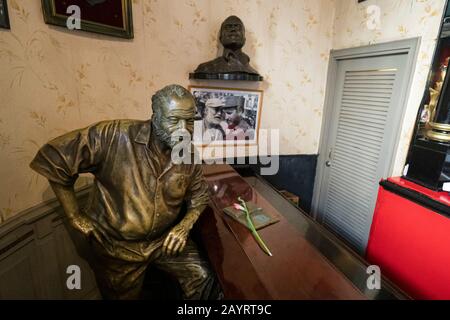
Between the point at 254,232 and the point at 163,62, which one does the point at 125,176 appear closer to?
the point at 254,232

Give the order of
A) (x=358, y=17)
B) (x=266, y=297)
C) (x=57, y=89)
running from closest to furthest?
(x=266, y=297) → (x=57, y=89) → (x=358, y=17)

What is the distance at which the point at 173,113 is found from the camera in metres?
0.90

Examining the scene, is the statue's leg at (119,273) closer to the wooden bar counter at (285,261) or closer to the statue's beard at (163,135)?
the wooden bar counter at (285,261)

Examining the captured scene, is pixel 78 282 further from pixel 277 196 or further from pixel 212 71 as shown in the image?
pixel 212 71

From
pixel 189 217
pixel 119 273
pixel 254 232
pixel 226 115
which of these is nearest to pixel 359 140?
pixel 226 115

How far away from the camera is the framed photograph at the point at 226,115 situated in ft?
6.70

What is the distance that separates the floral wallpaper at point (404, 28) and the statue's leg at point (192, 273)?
1.57m

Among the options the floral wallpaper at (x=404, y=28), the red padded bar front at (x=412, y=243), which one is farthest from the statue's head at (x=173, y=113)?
the floral wallpaper at (x=404, y=28)

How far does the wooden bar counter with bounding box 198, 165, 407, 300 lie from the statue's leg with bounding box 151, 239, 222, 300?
0.37ft

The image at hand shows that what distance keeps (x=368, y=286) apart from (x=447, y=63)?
1406 mm

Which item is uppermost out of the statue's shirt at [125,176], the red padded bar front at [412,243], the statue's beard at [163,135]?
the statue's beard at [163,135]

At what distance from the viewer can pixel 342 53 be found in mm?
2182
